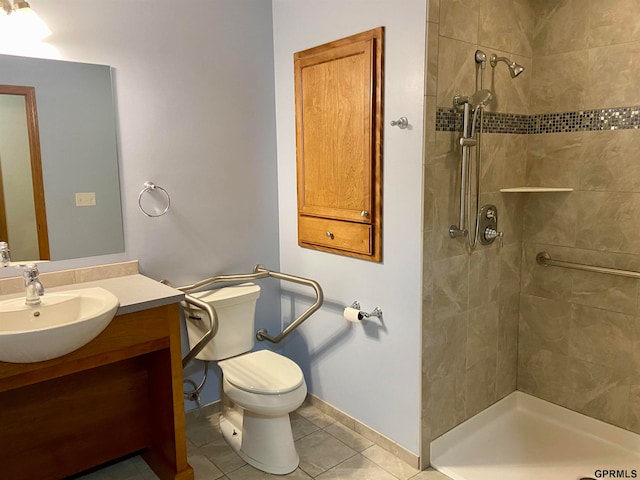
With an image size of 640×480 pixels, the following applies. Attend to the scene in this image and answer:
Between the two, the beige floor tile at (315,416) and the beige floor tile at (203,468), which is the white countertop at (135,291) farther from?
the beige floor tile at (315,416)

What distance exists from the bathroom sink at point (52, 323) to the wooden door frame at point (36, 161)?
1.02 feet

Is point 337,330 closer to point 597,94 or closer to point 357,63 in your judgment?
point 357,63

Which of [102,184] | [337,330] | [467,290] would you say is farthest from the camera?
[337,330]

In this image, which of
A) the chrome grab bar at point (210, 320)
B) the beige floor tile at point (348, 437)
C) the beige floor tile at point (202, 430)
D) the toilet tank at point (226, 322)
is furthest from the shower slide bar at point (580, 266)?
the beige floor tile at point (202, 430)

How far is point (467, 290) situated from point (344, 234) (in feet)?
2.14

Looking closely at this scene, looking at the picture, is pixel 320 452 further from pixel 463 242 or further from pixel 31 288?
pixel 31 288

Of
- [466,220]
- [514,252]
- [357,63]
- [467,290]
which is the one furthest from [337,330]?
[357,63]

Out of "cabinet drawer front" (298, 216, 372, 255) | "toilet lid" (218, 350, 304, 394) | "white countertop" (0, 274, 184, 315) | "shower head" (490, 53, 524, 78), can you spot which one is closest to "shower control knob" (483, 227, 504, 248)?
"cabinet drawer front" (298, 216, 372, 255)

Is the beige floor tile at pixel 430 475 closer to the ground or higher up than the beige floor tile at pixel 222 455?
closer to the ground

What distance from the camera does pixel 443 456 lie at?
2.34m

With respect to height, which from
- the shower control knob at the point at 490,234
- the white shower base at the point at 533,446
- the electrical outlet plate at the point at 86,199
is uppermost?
the electrical outlet plate at the point at 86,199

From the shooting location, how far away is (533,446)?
2475 millimetres

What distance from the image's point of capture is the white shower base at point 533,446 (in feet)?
7.45

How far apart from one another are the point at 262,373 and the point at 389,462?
28.5 inches
